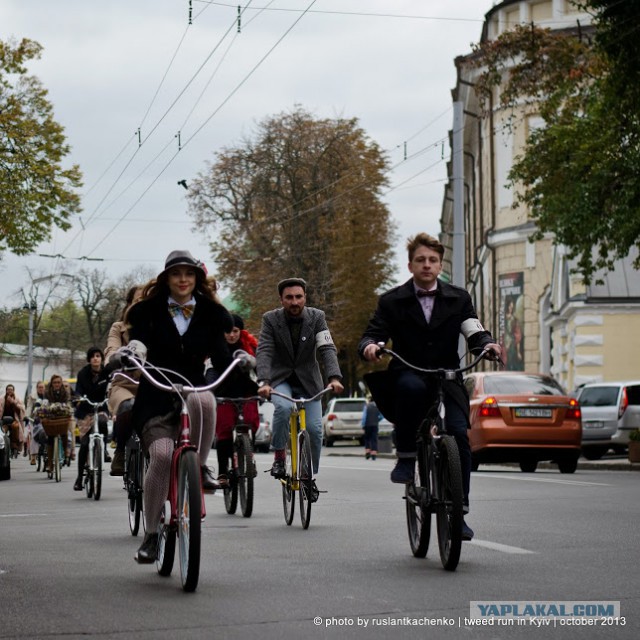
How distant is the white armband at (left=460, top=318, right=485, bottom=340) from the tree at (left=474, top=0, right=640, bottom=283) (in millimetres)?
13730

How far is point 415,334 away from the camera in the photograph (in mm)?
8945

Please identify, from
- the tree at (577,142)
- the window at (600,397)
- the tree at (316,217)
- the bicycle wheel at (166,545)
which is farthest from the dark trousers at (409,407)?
the tree at (316,217)

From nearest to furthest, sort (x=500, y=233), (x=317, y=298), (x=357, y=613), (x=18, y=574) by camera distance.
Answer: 1. (x=357, y=613)
2. (x=18, y=574)
3. (x=500, y=233)
4. (x=317, y=298)

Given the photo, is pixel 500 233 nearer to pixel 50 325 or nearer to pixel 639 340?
pixel 639 340

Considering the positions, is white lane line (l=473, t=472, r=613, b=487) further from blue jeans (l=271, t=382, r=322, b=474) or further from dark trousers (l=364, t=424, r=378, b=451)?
dark trousers (l=364, t=424, r=378, b=451)

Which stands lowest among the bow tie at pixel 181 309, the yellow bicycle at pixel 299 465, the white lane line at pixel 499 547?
the white lane line at pixel 499 547

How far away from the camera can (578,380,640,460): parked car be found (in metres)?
32.9

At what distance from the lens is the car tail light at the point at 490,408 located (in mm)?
22375

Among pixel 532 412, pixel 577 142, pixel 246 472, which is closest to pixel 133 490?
pixel 246 472

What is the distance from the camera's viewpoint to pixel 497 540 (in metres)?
9.98

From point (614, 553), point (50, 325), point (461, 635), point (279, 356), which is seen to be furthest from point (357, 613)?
point (50, 325)

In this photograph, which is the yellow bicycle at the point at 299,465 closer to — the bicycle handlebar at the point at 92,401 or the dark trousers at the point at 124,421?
the dark trousers at the point at 124,421

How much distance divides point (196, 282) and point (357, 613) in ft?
8.27

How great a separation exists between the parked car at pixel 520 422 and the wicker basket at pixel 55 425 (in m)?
6.26
